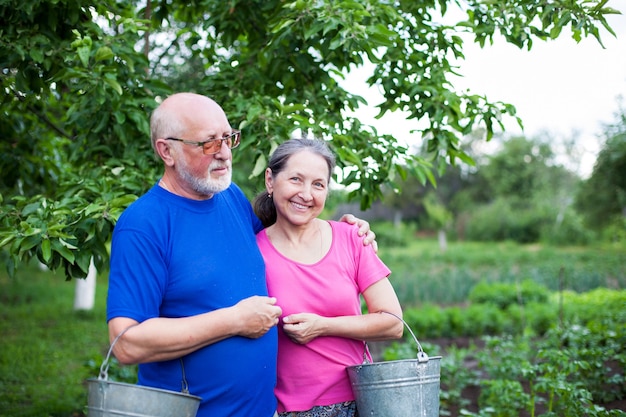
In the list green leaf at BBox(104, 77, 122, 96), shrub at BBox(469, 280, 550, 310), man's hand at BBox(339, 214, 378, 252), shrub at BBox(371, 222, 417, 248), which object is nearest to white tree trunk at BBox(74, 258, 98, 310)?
shrub at BBox(469, 280, 550, 310)

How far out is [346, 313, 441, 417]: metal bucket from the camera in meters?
2.14

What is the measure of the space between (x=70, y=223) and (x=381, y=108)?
1.88m

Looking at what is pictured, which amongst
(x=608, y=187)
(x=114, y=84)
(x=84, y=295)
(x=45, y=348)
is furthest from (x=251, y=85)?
(x=608, y=187)

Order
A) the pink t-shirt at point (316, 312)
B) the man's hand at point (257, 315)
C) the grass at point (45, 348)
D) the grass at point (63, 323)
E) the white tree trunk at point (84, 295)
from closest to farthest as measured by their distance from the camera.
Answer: the man's hand at point (257, 315)
the pink t-shirt at point (316, 312)
the grass at point (45, 348)
the grass at point (63, 323)
the white tree trunk at point (84, 295)

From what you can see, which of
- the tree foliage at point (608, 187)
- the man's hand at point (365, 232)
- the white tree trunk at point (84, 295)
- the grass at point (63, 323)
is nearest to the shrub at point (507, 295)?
the grass at point (63, 323)

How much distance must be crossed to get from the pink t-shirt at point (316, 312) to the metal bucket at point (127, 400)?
50 cm

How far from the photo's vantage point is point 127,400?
1786 millimetres

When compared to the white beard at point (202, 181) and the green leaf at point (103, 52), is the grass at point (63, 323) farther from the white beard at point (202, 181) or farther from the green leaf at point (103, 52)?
the white beard at point (202, 181)

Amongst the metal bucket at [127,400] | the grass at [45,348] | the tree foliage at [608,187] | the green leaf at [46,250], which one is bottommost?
the grass at [45,348]

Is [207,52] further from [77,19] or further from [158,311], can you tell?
[158,311]

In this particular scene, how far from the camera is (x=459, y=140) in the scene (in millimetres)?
3758

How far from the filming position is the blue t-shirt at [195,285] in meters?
1.91

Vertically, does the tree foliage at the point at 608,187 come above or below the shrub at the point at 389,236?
above

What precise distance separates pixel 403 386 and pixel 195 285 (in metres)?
0.76
